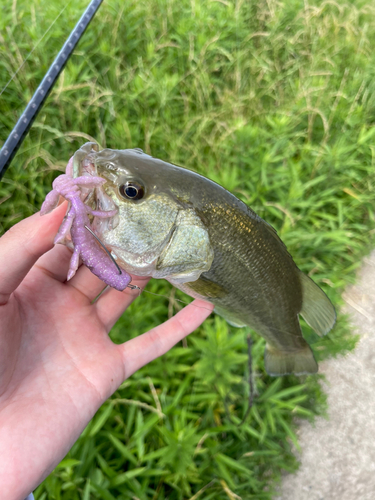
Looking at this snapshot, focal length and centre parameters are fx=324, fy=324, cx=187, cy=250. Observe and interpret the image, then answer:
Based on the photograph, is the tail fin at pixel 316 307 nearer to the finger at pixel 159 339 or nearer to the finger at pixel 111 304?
the finger at pixel 159 339

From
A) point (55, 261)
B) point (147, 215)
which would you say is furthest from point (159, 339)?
point (147, 215)

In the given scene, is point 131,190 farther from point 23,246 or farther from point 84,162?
point 23,246

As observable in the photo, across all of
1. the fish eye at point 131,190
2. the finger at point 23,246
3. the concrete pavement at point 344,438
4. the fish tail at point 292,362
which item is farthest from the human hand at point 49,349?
the concrete pavement at point 344,438

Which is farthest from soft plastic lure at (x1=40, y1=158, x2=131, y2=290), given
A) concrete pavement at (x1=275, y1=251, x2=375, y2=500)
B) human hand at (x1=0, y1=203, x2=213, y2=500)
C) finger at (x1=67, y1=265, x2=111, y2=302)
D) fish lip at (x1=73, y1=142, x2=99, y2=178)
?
concrete pavement at (x1=275, y1=251, x2=375, y2=500)

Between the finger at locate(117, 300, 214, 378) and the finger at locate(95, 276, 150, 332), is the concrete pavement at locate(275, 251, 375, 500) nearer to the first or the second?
the finger at locate(117, 300, 214, 378)

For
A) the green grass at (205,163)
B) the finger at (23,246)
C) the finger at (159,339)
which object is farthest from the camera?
the green grass at (205,163)

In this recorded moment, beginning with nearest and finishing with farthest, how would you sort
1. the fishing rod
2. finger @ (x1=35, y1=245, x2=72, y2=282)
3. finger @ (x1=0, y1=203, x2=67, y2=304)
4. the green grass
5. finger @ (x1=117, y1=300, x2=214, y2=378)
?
finger @ (x1=0, y1=203, x2=67, y2=304), the fishing rod, finger @ (x1=35, y1=245, x2=72, y2=282), finger @ (x1=117, y1=300, x2=214, y2=378), the green grass
